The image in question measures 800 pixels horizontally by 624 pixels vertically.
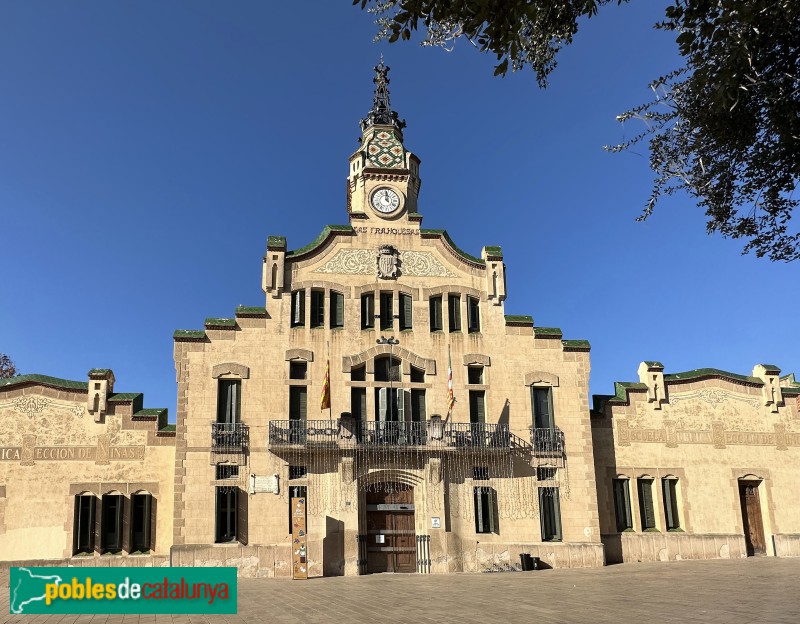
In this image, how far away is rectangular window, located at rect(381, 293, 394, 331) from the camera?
2925 centimetres

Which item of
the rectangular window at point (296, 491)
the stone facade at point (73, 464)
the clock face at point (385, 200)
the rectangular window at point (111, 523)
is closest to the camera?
the stone facade at point (73, 464)

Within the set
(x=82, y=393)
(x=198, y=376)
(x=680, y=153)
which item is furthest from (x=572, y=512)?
(x=82, y=393)

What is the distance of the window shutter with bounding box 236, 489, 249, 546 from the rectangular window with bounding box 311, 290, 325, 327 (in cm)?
709

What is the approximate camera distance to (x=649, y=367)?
3086cm

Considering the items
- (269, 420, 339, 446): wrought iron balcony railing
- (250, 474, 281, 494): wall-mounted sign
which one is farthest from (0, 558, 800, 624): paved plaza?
(269, 420, 339, 446): wrought iron balcony railing

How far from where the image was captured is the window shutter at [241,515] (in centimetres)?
2602

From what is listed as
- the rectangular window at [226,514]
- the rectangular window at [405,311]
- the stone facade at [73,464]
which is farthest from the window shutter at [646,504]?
the stone facade at [73,464]

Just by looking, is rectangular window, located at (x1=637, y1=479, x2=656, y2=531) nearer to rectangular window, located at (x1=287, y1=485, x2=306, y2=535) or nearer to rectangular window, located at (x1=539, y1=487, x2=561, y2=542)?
rectangular window, located at (x1=539, y1=487, x2=561, y2=542)

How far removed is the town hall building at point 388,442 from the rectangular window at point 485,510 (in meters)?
0.09

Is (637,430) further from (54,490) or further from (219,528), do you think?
(54,490)

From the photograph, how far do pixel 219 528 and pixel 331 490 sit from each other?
4.25 m

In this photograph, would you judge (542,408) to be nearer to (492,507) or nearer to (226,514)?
(492,507)

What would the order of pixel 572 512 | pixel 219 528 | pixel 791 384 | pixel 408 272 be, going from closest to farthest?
pixel 219 528 → pixel 572 512 → pixel 408 272 → pixel 791 384

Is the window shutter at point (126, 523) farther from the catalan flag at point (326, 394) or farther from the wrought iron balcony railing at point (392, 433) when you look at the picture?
the wrought iron balcony railing at point (392, 433)
